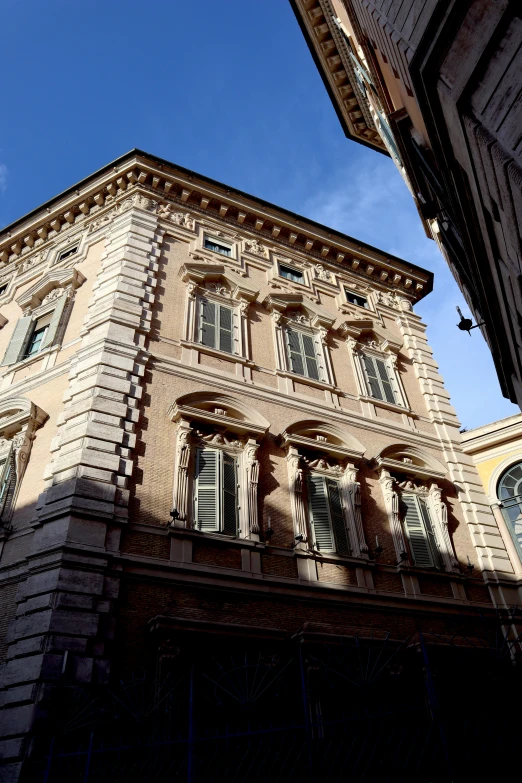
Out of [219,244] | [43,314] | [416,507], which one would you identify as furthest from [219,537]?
[219,244]

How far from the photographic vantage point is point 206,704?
27.5 ft

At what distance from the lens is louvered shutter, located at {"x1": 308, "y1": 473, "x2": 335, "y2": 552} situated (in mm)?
11212

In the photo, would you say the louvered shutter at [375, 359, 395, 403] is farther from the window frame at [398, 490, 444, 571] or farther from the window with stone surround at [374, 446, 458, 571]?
the window frame at [398, 490, 444, 571]

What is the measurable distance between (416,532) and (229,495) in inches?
180

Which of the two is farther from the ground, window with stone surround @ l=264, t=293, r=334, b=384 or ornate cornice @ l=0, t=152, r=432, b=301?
ornate cornice @ l=0, t=152, r=432, b=301

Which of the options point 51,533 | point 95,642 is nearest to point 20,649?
point 95,642

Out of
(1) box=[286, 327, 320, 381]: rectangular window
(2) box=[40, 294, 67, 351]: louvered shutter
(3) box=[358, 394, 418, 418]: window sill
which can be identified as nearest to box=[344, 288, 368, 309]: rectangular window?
(1) box=[286, 327, 320, 381]: rectangular window

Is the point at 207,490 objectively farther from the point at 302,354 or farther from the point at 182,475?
the point at 302,354

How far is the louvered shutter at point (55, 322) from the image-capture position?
1343 cm

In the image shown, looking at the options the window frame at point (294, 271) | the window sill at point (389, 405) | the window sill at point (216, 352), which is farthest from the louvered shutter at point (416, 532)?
the window frame at point (294, 271)

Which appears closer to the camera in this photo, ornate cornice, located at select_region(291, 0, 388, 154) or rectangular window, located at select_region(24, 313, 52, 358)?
rectangular window, located at select_region(24, 313, 52, 358)

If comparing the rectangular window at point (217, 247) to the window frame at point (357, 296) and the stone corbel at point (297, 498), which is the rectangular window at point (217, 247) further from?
the stone corbel at point (297, 498)

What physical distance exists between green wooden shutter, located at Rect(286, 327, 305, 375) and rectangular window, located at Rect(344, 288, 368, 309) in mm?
3801

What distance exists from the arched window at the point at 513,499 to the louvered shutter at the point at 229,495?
23.7 ft
